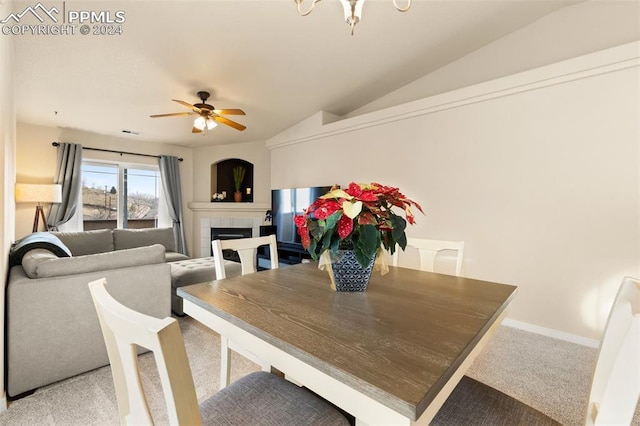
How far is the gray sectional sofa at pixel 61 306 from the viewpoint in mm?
1673

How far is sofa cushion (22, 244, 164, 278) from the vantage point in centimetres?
176

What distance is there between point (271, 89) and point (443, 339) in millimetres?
3502

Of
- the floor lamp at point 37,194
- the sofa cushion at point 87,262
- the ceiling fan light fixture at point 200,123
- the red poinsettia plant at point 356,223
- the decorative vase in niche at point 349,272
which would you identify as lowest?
the sofa cushion at point 87,262

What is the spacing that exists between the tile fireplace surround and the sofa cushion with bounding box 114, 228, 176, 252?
0.90 m

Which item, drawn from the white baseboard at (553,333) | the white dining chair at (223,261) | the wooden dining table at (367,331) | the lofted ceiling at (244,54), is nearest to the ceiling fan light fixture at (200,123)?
the lofted ceiling at (244,54)

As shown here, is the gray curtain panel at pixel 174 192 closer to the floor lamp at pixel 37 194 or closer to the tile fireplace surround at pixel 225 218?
the tile fireplace surround at pixel 225 218

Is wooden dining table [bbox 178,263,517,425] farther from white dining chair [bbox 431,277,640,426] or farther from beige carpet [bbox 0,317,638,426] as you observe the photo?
beige carpet [bbox 0,317,638,426]

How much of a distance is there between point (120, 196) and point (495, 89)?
588cm

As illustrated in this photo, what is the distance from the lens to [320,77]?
3.39 m

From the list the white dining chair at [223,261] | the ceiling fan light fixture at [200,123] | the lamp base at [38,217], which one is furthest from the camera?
the lamp base at [38,217]

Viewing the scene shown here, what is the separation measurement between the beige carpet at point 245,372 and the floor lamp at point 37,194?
3.10 metres

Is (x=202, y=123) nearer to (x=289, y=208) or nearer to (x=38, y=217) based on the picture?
(x=289, y=208)

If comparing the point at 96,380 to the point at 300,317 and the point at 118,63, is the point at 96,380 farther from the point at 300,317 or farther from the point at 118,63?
the point at 118,63

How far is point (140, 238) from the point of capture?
4.49m
